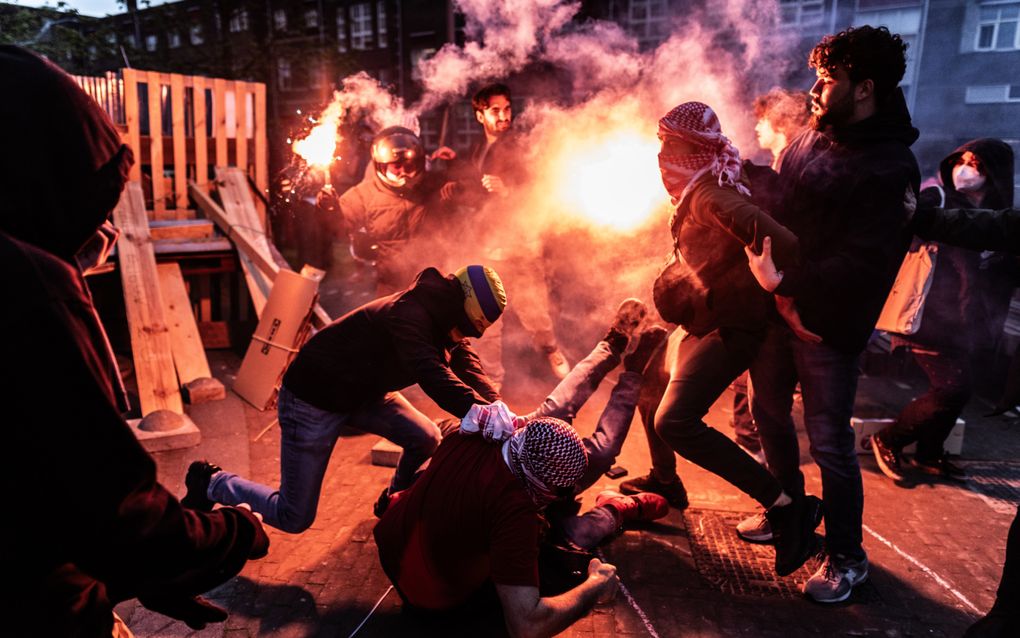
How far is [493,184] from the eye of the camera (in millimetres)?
6680

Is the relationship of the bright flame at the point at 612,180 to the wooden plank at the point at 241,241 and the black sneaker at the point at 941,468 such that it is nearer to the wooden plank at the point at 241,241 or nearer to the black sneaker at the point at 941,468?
the wooden plank at the point at 241,241

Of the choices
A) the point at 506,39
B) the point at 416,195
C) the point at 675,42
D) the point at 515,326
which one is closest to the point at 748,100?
the point at 675,42

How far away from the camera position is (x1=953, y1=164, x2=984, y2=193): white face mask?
16.2 ft

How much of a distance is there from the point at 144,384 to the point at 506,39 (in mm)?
6101

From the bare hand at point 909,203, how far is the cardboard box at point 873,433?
8.24ft

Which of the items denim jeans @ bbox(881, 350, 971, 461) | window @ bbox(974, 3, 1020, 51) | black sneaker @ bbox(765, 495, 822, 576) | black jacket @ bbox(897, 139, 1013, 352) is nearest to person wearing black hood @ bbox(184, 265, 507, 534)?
black sneaker @ bbox(765, 495, 822, 576)

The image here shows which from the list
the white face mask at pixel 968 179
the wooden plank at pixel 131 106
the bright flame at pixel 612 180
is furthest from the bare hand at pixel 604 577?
the wooden plank at pixel 131 106

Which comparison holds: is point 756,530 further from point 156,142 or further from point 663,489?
point 156,142

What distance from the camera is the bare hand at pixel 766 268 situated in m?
3.25

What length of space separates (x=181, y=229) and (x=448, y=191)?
3443 millimetres

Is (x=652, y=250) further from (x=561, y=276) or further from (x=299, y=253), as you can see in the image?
(x=299, y=253)

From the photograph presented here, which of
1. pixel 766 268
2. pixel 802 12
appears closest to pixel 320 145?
pixel 766 268

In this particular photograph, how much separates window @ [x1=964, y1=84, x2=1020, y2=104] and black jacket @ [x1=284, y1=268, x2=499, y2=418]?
10.7 meters

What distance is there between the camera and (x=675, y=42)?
9.12 meters
